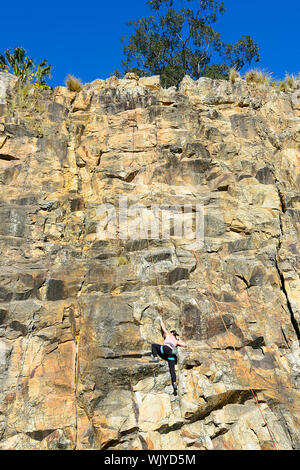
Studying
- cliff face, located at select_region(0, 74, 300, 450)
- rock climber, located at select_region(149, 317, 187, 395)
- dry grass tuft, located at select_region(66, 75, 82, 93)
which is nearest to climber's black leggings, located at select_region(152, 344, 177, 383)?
rock climber, located at select_region(149, 317, 187, 395)

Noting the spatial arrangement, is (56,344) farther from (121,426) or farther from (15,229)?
(15,229)

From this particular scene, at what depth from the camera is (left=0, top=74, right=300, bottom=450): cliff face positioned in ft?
21.1

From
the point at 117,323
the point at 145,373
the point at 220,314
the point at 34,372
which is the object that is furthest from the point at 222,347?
the point at 34,372

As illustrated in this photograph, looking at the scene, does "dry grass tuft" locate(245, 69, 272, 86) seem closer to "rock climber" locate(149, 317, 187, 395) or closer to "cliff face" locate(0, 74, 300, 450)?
"cliff face" locate(0, 74, 300, 450)

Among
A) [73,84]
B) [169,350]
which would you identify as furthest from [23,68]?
[169,350]

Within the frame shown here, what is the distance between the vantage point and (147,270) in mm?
8484

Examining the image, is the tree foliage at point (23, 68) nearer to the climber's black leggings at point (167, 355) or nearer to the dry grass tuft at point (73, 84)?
the dry grass tuft at point (73, 84)

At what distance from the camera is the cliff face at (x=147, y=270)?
6445 millimetres

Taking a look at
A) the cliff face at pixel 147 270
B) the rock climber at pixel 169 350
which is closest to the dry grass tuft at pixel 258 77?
the cliff face at pixel 147 270

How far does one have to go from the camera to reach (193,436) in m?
6.20

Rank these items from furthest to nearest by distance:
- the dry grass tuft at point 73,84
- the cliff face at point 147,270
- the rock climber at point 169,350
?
1. the dry grass tuft at point 73,84
2. the rock climber at point 169,350
3. the cliff face at point 147,270

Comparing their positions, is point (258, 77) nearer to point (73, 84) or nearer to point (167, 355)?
point (73, 84)

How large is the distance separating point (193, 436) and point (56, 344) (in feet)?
10.4

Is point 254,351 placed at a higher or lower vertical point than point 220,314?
lower
